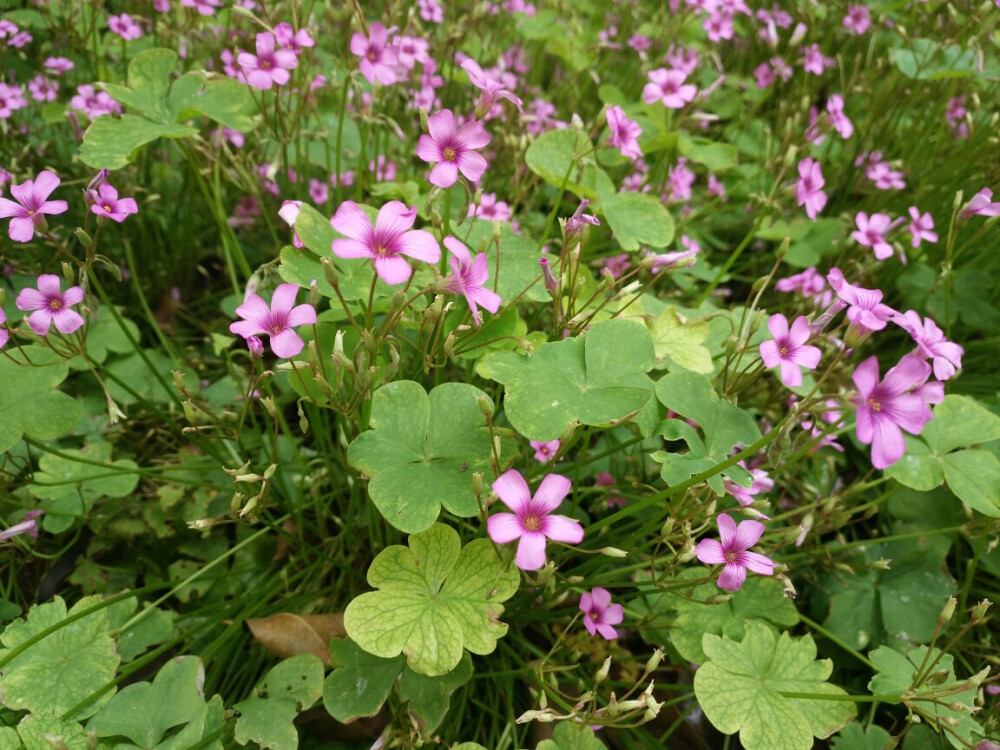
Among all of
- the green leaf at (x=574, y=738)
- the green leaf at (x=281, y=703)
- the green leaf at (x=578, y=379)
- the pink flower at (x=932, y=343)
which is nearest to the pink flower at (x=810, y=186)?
the pink flower at (x=932, y=343)

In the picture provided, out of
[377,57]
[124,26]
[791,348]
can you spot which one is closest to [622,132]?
[377,57]

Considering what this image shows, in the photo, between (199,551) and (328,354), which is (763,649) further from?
(199,551)

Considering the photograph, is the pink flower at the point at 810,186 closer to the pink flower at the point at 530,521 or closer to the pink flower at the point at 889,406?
the pink flower at the point at 889,406

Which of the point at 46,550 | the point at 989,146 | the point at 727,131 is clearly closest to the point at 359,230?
the point at 46,550

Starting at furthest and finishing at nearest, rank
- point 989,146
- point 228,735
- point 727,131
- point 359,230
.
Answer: point 727,131
point 989,146
point 228,735
point 359,230

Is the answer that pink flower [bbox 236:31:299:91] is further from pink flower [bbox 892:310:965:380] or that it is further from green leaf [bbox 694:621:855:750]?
green leaf [bbox 694:621:855:750]

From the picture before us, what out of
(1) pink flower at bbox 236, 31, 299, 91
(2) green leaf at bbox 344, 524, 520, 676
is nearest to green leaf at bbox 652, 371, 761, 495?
(2) green leaf at bbox 344, 524, 520, 676

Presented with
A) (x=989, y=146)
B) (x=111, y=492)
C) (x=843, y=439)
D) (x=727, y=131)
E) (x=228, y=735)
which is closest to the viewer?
(x=228, y=735)
